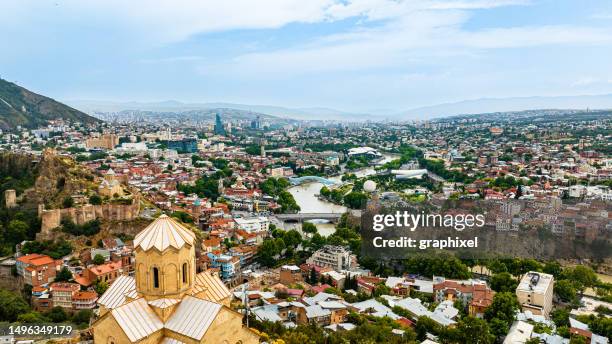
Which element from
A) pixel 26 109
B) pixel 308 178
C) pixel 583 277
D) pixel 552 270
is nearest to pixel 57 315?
pixel 552 270

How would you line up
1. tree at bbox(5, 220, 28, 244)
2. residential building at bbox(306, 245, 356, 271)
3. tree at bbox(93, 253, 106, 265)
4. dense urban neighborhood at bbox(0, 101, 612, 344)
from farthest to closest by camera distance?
residential building at bbox(306, 245, 356, 271)
tree at bbox(5, 220, 28, 244)
tree at bbox(93, 253, 106, 265)
dense urban neighborhood at bbox(0, 101, 612, 344)

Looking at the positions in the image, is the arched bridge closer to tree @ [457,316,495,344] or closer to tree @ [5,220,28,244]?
tree @ [5,220,28,244]

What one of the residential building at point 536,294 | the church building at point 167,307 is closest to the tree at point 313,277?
the residential building at point 536,294

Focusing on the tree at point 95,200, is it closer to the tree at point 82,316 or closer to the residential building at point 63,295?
the residential building at point 63,295

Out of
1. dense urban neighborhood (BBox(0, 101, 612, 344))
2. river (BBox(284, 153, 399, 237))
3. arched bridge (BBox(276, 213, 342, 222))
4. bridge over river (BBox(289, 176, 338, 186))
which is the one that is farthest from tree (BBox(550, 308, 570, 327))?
bridge over river (BBox(289, 176, 338, 186))

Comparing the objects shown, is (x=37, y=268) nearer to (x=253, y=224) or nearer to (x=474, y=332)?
(x=253, y=224)

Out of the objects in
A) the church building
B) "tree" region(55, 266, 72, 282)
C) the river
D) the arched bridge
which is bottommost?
the river

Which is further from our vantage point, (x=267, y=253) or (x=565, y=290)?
(x=267, y=253)

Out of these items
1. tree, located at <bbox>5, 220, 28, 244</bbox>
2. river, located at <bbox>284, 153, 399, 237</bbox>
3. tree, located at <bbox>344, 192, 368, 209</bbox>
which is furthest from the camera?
tree, located at <bbox>344, 192, 368, 209</bbox>
